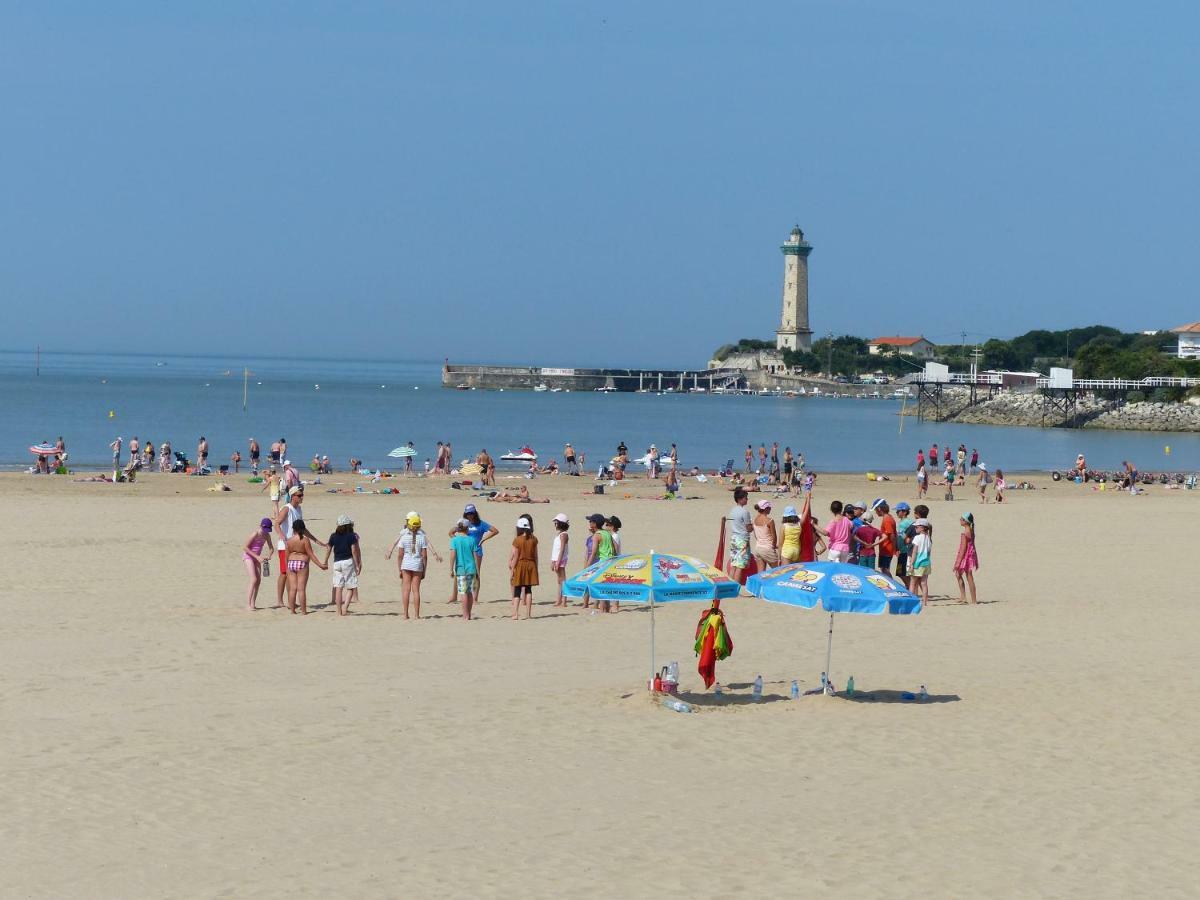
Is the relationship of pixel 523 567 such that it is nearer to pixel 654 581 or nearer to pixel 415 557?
pixel 415 557

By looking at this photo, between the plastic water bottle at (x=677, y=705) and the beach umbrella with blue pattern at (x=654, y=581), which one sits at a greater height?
the beach umbrella with blue pattern at (x=654, y=581)

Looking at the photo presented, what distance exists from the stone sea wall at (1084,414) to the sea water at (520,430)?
139 inches

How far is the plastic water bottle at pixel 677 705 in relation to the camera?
35.5 ft

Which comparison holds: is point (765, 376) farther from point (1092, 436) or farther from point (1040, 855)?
point (1040, 855)

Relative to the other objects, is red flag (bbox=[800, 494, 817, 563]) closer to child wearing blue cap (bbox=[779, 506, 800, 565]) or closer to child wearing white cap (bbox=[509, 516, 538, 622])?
child wearing blue cap (bbox=[779, 506, 800, 565])

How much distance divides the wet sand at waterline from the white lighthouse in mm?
164393

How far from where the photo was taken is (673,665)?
36.7 feet

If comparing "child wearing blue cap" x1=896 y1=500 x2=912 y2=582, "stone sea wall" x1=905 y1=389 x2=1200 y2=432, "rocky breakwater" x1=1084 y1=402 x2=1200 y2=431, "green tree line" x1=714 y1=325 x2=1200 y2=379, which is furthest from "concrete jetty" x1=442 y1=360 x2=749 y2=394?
"child wearing blue cap" x1=896 y1=500 x2=912 y2=582

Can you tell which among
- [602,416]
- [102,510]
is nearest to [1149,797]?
Answer: [102,510]

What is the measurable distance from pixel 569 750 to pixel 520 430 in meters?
69.4

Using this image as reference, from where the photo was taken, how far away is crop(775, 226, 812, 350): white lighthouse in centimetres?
17938

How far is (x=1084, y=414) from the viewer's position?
3701 inches

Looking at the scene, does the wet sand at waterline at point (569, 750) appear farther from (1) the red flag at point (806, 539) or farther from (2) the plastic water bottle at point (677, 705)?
(1) the red flag at point (806, 539)

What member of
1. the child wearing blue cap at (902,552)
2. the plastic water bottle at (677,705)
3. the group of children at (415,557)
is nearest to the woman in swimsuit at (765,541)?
the group of children at (415,557)
